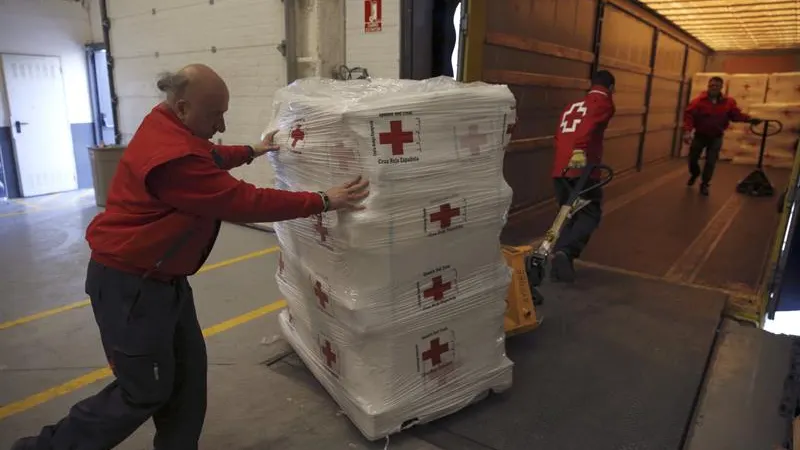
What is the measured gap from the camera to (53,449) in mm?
2109

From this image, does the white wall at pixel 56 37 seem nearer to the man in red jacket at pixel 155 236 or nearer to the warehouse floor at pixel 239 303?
the warehouse floor at pixel 239 303

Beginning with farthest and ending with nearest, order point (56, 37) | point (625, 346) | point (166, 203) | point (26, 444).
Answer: point (56, 37), point (625, 346), point (26, 444), point (166, 203)

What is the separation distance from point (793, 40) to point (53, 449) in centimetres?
1802

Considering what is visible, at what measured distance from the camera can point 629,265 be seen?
17.2 ft

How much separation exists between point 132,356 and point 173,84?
101 centimetres

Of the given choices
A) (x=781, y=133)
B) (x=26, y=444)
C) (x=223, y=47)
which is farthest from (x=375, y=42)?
(x=781, y=133)

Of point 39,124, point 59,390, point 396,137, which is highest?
point 396,137

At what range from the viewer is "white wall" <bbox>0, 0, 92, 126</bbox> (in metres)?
7.99

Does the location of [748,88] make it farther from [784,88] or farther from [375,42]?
[375,42]

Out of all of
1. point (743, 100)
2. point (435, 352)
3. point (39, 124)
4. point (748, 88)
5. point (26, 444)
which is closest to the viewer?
point (26, 444)

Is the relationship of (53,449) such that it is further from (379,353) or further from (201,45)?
(201,45)

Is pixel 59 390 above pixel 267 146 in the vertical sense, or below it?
below

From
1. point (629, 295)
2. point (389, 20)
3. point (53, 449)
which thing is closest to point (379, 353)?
point (53, 449)

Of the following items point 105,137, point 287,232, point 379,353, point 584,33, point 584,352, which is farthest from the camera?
point 105,137
